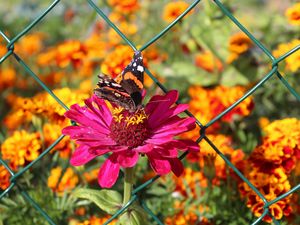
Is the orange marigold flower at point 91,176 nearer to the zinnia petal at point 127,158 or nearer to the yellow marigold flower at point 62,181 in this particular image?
the yellow marigold flower at point 62,181

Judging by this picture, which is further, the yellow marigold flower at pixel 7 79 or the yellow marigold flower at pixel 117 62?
the yellow marigold flower at pixel 7 79

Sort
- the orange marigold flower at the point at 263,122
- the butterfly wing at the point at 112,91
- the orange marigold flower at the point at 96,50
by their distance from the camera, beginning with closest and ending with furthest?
the butterfly wing at the point at 112,91, the orange marigold flower at the point at 263,122, the orange marigold flower at the point at 96,50

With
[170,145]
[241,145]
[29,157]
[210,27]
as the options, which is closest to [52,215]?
[29,157]

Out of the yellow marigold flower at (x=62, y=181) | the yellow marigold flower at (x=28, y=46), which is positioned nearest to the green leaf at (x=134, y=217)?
the yellow marigold flower at (x=62, y=181)

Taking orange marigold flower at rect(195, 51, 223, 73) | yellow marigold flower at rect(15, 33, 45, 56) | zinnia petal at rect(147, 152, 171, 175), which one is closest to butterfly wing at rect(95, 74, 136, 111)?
zinnia petal at rect(147, 152, 171, 175)

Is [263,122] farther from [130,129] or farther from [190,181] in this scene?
[130,129]

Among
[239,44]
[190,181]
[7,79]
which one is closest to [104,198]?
[190,181]
